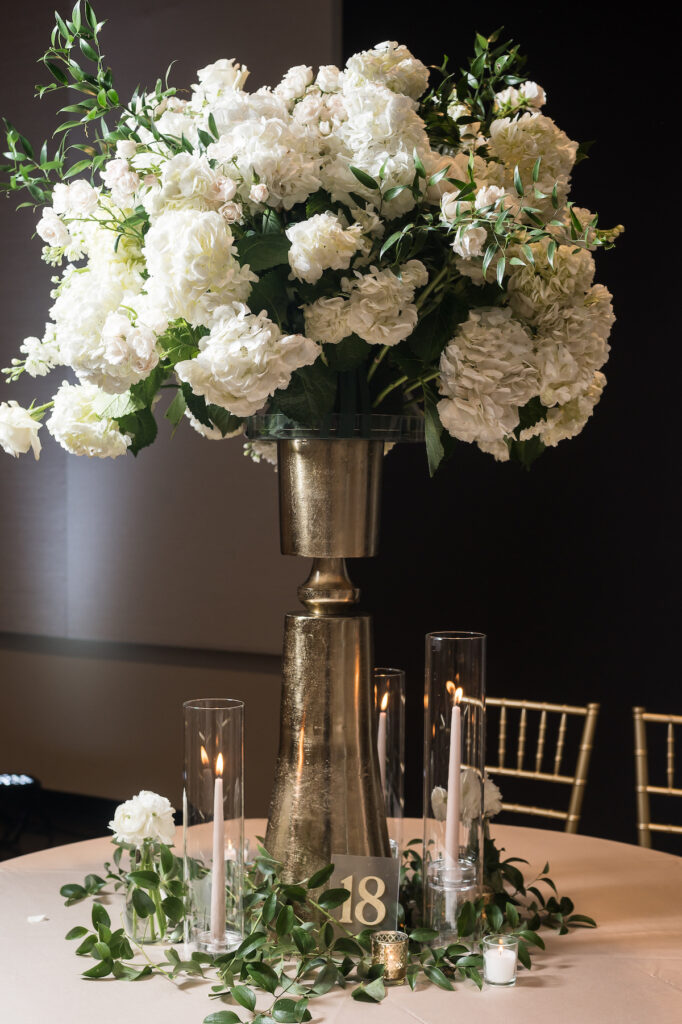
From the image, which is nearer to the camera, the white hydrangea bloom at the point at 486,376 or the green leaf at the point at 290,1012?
the green leaf at the point at 290,1012

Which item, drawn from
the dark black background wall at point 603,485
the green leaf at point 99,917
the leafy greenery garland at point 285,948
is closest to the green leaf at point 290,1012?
the leafy greenery garland at point 285,948

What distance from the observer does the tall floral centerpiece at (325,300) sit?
3.60ft

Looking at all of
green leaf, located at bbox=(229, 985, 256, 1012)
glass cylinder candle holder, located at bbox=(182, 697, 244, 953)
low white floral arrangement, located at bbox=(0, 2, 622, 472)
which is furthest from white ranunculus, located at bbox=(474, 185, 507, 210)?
green leaf, located at bbox=(229, 985, 256, 1012)

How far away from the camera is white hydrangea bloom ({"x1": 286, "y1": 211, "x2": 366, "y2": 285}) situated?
1.08 meters

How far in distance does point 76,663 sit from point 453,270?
3093 millimetres

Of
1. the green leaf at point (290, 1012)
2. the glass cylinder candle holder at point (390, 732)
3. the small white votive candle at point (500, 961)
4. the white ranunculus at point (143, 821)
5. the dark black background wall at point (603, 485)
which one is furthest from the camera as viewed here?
the dark black background wall at point (603, 485)

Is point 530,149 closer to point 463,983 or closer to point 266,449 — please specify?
point 266,449

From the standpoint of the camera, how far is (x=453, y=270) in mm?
1193

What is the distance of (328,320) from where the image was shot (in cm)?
112

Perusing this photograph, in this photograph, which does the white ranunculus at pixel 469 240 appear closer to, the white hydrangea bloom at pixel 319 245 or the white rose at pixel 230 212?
the white hydrangea bloom at pixel 319 245

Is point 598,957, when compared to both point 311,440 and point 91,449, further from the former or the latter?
point 91,449

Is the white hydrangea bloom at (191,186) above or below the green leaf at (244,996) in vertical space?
above

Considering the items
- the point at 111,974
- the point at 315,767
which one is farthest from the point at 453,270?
the point at 111,974

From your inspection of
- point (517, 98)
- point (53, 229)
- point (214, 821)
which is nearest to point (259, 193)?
point (53, 229)
